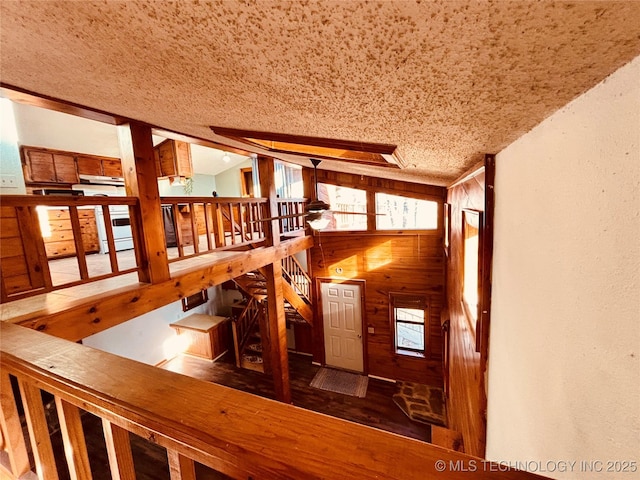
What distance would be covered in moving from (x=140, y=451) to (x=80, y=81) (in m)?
3.47

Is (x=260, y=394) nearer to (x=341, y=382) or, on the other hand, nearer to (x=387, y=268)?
(x=341, y=382)

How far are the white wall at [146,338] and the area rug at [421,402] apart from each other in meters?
4.91

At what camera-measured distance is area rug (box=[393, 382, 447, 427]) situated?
405 cm

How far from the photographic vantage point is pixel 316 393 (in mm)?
4805

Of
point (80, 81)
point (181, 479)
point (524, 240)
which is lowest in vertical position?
point (181, 479)

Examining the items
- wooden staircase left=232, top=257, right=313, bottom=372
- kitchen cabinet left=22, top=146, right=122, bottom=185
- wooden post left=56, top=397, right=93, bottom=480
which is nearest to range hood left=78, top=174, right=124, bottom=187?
kitchen cabinet left=22, top=146, right=122, bottom=185

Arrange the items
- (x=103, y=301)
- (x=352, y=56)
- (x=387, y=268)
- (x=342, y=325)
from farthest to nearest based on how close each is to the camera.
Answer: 1. (x=342, y=325)
2. (x=387, y=268)
3. (x=103, y=301)
4. (x=352, y=56)

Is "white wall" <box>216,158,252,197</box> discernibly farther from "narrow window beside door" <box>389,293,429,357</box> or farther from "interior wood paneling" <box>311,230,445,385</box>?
"narrow window beside door" <box>389,293,429,357</box>

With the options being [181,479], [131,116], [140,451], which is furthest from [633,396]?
[140,451]

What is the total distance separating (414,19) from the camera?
1.54 ft

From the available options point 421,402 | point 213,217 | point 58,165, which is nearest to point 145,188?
point 213,217

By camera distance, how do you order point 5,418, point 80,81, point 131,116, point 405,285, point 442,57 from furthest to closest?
point 405,285 < point 131,116 < point 80,81 < point 5,418 < point 442,57

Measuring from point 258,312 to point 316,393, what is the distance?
6.37ft

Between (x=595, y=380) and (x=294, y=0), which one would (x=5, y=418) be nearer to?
(x=294, y=0)
